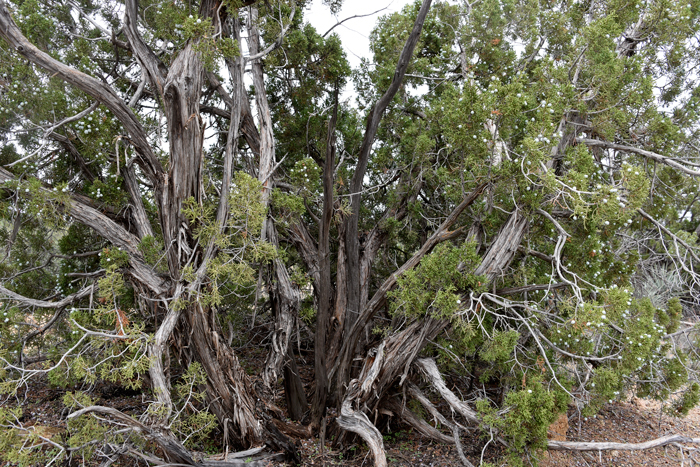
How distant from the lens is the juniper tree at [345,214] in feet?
12.0

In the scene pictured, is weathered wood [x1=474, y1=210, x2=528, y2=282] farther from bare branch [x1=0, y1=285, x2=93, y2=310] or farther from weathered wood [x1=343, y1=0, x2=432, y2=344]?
bare branch [x1=0, y1=285, x2=93, y2=310]

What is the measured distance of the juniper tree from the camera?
3.67 meters

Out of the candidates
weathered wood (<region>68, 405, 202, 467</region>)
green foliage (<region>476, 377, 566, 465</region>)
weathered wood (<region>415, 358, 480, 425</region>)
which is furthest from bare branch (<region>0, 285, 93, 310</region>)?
green foliage (<region>476, 377, 566, 465</region>)

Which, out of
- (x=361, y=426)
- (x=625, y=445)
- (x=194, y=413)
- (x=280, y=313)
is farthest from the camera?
(x=280, y=313)

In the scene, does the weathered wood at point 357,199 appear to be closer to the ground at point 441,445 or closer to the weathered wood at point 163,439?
the ground at point 441,445

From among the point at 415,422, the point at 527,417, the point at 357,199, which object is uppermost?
the point at 357,199

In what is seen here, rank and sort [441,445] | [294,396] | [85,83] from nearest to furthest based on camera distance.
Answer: [85,83]
[441,445]
[294,396]

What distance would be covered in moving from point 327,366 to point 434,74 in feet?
12.5

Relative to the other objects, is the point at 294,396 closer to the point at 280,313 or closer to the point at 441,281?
the point at 280,313

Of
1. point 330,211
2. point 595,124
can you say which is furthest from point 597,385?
point 330,211

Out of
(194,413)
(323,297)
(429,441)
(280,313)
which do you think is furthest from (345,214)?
(429,441)

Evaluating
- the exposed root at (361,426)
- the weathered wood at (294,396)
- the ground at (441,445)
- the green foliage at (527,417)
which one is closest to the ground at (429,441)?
the ground at (441,445)

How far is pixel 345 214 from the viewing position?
5.04 metres

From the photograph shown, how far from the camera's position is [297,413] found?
5324 millimetres
